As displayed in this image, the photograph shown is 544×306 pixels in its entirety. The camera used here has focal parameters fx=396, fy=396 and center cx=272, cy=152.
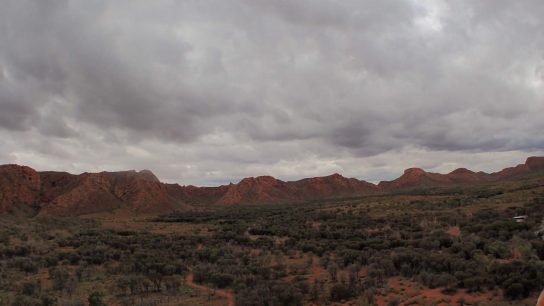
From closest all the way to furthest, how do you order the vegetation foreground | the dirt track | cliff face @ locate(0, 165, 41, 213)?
the vegetation foreground → the dirt track → cliff face @ locate(0, 165, 41, 213)

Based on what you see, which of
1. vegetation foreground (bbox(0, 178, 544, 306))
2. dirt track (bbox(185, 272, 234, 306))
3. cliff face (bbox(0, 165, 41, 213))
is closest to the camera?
vegetation foreground (bbox(0, 178, 544, 306))

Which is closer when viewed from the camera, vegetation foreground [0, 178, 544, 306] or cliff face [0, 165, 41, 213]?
vegetation foreground [0, 178, 544, 306]

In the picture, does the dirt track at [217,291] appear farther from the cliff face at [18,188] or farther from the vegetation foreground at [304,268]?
the cliff face at [18,188]

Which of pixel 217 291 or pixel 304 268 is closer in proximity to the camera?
pixel 217 291

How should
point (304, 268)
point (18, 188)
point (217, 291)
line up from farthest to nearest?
point (18, 188) < point (304, 268) < point (217, 291)

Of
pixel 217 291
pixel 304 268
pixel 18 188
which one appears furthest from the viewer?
pixel 18 188

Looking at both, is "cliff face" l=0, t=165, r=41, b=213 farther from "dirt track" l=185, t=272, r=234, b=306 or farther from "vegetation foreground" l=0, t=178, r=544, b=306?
"dirt track" l=185, t=272, r=234, b=306

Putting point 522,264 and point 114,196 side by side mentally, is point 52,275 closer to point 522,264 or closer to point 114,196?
point 522,264

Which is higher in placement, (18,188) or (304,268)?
(18,188)

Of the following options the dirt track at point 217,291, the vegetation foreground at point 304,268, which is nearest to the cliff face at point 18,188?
the vegetation foreground at point 304,268

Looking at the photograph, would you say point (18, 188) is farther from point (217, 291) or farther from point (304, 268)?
point (304, 268)

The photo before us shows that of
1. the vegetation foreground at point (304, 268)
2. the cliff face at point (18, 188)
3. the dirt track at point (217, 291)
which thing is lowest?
the dirt track at point (217, 291)

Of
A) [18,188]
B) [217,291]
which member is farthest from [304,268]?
[18,188]

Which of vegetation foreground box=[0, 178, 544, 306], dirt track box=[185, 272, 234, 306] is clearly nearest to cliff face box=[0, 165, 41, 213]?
vegetation foreground box=[0, 178, 544, 306]
